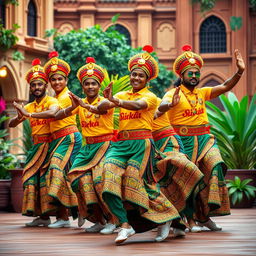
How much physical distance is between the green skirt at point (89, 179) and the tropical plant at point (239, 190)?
5.34 m

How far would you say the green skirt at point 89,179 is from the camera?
927 cm

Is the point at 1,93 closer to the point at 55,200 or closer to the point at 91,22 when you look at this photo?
the point at 91,22

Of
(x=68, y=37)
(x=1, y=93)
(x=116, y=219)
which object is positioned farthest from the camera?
(x=68, y=37)

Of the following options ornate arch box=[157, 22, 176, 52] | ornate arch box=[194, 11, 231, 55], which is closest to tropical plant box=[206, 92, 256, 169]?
ornate arch box=[194, 11, 231, 55]

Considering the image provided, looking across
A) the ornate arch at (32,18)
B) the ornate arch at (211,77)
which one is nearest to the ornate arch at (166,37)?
the ornate arch at (211,77)

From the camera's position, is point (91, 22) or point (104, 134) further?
point (91, 22)

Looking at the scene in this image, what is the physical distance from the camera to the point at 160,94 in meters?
39.9

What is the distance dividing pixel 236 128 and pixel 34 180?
5523 mm

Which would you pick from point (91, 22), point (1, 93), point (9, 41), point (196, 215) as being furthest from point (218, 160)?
point (91, 22)

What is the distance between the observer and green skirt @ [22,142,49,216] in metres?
10.6

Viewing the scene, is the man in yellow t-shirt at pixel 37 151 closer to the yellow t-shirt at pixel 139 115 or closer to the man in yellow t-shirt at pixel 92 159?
the man in yellow t-shirt at pixel 92 159

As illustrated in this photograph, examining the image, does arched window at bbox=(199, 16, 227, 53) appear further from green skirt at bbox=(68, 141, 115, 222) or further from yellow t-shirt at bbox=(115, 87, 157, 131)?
yellow t-shirt at bbox=(115, 87, 157, 131)

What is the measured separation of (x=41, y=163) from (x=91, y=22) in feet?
125

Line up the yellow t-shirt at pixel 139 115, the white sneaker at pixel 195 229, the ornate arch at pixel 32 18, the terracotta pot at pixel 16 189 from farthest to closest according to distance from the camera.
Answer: the ornate arch at pixel 32 18 < the terracotta pot at pixel 16 189 < the white sneaker at pixel 195 229 < the yellow t-shirt at pixel 139 115
